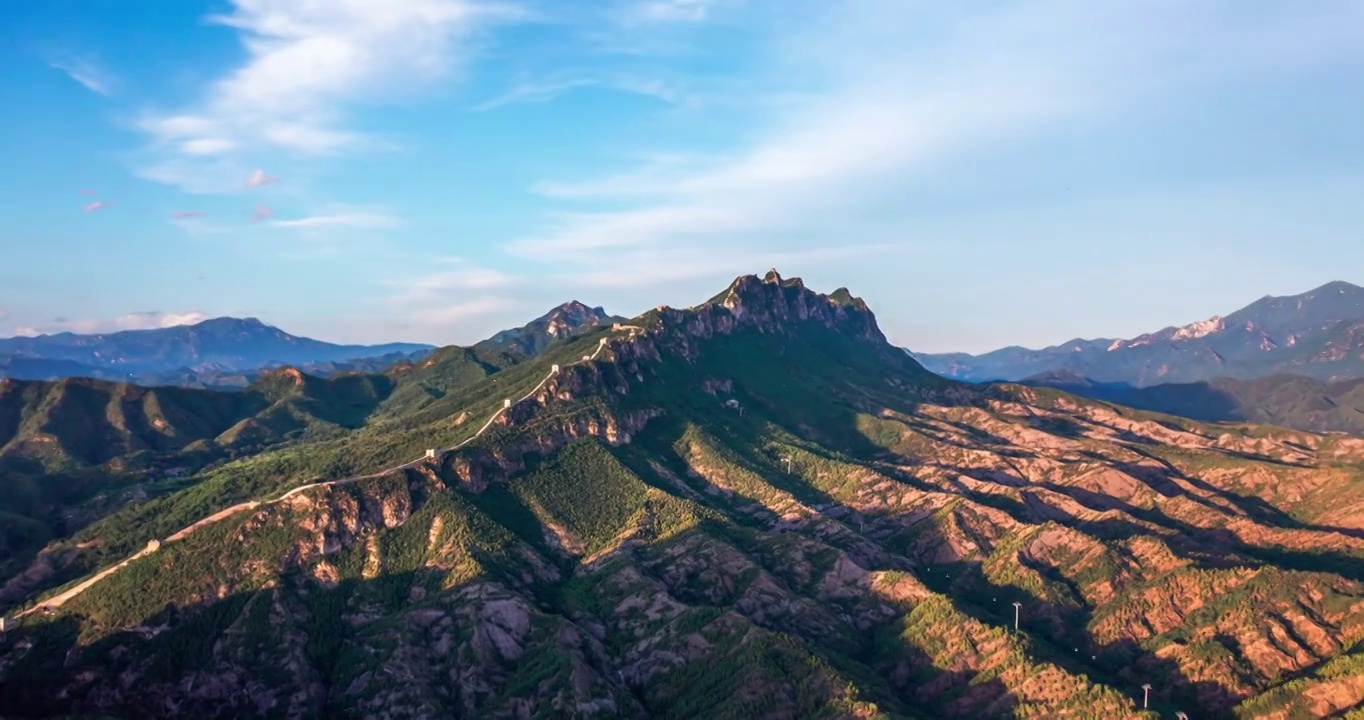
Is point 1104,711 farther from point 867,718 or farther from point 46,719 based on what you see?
point 46,719

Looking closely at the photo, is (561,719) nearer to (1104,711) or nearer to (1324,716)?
(1104,711)

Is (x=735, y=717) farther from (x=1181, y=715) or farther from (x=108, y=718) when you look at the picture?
(x=108, y=718)

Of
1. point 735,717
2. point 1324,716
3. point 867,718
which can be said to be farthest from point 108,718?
point 1324,716

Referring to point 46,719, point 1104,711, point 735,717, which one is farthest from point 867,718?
point 46,719

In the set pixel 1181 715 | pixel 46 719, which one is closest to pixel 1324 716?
pixel 1181 715

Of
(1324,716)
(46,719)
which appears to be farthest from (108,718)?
(1324,716)

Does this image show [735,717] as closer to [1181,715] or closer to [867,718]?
[867,718]
